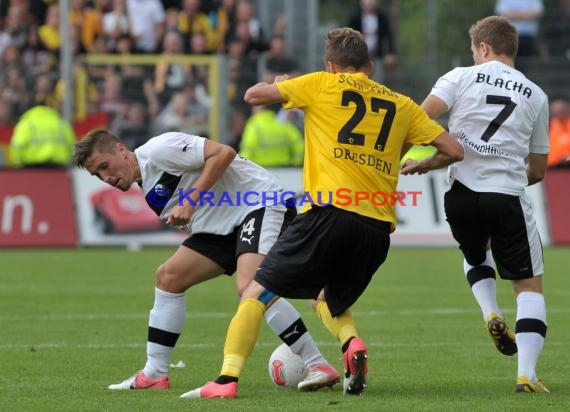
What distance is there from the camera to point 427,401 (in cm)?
762

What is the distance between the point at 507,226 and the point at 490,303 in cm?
76

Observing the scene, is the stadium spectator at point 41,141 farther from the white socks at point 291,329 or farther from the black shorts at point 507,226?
the black shorts at point 507,226

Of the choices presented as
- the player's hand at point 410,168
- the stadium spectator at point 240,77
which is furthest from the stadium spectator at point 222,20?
the player's hand at point 410,168

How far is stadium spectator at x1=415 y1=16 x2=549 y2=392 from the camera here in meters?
8.23

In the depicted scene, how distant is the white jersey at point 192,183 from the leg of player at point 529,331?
154 centimetres

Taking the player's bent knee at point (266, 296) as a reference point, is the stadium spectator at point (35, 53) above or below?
below

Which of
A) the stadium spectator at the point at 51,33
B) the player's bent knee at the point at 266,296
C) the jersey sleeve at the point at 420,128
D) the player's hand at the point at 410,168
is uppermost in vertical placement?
the jersey sleeve at the point at 420,128

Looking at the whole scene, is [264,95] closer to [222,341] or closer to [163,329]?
[163,329]

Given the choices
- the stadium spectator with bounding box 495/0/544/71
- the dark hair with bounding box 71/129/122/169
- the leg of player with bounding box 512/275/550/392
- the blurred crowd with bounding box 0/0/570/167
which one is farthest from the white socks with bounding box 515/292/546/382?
the stadium spectator with bounding box 495/0/544/71

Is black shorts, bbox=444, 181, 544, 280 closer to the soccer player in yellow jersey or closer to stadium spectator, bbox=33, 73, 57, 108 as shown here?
the soccer player in yellow jersey

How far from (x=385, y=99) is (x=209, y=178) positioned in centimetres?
110

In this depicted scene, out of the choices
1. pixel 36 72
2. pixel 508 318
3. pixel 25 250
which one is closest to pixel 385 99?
pixel 508 318

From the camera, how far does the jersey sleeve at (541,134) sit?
8.43 metres

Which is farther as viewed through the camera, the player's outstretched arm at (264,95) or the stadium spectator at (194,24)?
the stadium spectator at (194,24)
